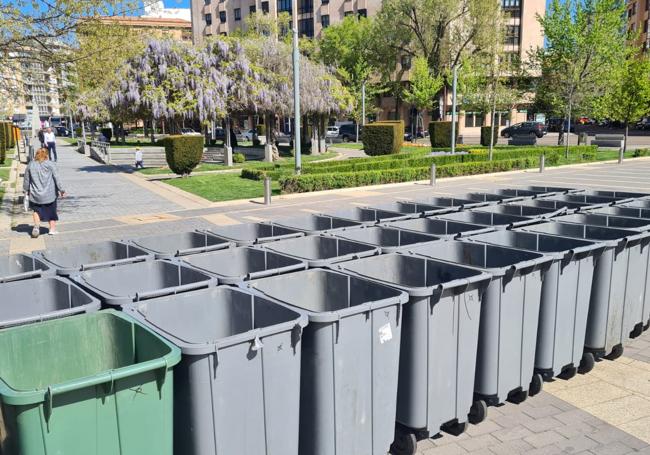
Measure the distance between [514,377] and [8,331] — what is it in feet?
13.0

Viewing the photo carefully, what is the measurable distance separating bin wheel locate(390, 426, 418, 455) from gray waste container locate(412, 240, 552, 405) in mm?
815

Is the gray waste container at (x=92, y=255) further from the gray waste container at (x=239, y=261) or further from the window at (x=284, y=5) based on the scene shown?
the window at (x=284, y=5)

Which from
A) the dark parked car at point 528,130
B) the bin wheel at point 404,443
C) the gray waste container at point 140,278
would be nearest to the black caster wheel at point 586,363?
the bin wheel at point 404,443

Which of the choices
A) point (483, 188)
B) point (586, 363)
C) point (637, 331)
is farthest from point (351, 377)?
point (483, 188)

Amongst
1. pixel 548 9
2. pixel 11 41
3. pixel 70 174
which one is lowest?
pixel 70 174

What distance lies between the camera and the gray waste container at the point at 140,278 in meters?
5.05

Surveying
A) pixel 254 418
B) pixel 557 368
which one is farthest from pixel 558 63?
pixel 254 418

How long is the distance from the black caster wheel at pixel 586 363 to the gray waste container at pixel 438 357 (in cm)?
179

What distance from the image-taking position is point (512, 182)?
22422 mm

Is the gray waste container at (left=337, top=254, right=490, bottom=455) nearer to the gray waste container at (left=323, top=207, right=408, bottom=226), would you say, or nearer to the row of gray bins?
the row of gray bins

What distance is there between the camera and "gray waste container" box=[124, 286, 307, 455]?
346cm

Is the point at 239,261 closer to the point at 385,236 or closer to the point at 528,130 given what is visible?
the point at 385,236

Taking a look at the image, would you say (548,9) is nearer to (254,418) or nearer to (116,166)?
(116,166)

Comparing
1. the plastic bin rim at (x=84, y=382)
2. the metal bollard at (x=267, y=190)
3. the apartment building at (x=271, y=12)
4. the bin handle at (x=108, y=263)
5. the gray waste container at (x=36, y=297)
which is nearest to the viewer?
the plastic bin rim at (x=84, y=382)
